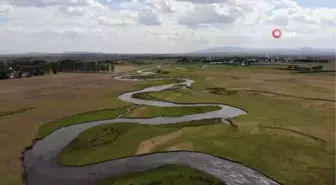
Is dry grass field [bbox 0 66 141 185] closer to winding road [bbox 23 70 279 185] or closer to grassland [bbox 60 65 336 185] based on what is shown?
winding road [bbox 23 70 279 185]

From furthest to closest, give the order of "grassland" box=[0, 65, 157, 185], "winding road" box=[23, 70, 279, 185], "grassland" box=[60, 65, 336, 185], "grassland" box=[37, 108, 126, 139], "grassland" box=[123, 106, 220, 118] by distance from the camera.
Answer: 1. "grassland" box=[123, 106, 220, 118]
2. "grassland" box=[37, 108, 126, 139]
3. "grassland" box=[0, 65, 157, 185]
4. "grassland" box=[60, 65, 336, 185]
5. "winding road" box=[23, 70, 279, 185]

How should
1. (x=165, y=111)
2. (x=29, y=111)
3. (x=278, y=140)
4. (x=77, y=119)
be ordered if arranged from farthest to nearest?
(x=29, y=111) < (x=165, y=111) < (x=77, y=119) < (x=278, y=140)

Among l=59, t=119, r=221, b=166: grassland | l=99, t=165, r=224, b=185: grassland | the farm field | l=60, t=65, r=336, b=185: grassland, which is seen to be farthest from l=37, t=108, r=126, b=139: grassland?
l=99, t=165, r=224, b=185: grassland

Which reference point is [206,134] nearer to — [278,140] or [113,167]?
[278,140]

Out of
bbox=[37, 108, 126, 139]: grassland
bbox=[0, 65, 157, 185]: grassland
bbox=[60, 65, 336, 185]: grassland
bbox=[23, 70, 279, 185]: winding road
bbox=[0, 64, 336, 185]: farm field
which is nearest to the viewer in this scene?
bbox=[23, 70, 279, 185]: winding road

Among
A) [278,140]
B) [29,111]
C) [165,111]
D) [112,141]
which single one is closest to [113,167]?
[112,141]

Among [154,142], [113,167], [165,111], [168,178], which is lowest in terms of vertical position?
[113,167]

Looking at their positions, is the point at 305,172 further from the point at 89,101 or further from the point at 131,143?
the point at 89,101
